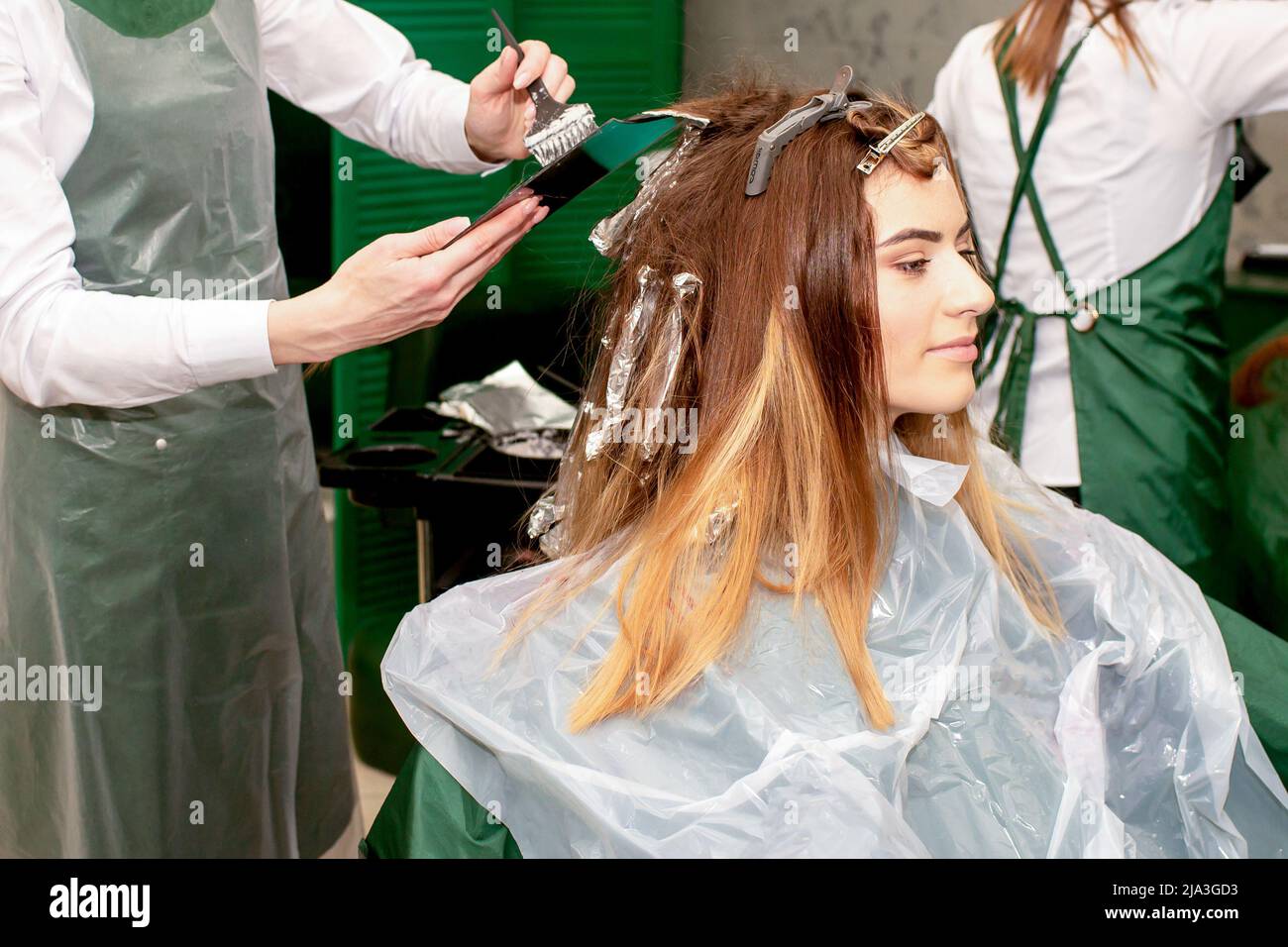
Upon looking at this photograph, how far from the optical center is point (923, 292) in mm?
1341

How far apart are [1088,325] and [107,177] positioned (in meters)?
1.36

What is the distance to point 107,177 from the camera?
1.49 m

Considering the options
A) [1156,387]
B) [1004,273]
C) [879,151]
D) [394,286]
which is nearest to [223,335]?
[394,286]

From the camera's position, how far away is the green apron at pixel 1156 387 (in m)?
1.92

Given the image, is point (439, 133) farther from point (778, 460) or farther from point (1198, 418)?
point (1198, 418)

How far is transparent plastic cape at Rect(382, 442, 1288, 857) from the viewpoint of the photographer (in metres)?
1.16

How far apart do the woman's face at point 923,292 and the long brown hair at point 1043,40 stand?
0.61 meters

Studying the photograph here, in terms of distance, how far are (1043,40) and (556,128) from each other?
31.8 inches

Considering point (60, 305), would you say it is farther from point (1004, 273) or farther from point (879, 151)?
point (1004, 273)

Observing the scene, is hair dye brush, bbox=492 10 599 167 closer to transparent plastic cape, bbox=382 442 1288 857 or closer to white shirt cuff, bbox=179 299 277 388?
white shirt cuff, bbox=179 299 277 388

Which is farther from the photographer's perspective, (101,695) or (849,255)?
(101,695)

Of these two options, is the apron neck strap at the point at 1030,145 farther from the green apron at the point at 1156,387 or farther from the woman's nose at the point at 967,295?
the woman's nose at the point at 967,295

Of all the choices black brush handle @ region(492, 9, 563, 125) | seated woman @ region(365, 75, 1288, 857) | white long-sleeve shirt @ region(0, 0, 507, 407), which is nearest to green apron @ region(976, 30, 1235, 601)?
seated woman @ region(365, 75, 1288, 857)
